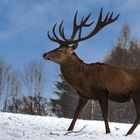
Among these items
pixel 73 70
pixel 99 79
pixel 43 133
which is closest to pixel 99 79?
pixel 99 79

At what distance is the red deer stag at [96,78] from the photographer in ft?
39.7

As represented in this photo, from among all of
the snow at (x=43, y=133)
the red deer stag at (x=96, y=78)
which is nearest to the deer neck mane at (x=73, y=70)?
the red deer stag at (x=96, y=78)

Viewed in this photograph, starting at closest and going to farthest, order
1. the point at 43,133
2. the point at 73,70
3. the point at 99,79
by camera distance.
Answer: the point at 43,133 < the point at 99,79 < the point at 73,70

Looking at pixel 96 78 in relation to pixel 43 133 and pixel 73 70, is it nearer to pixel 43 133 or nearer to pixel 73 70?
pixel 73 70

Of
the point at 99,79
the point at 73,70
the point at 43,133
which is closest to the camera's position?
the point at 43,133

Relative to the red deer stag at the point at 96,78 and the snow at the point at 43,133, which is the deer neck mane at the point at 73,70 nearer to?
the red deer stag at the point at 96,78

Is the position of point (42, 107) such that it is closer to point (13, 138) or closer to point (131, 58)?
point (131, 58)

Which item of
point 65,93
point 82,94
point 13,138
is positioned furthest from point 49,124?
point 65,93

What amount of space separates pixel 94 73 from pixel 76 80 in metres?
0.54

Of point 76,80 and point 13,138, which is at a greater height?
point 76,80

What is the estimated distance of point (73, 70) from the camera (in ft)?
41.0

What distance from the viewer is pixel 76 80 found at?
12.3 meters

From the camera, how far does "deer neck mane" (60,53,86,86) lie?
40.5ft

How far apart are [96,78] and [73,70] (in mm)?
734
